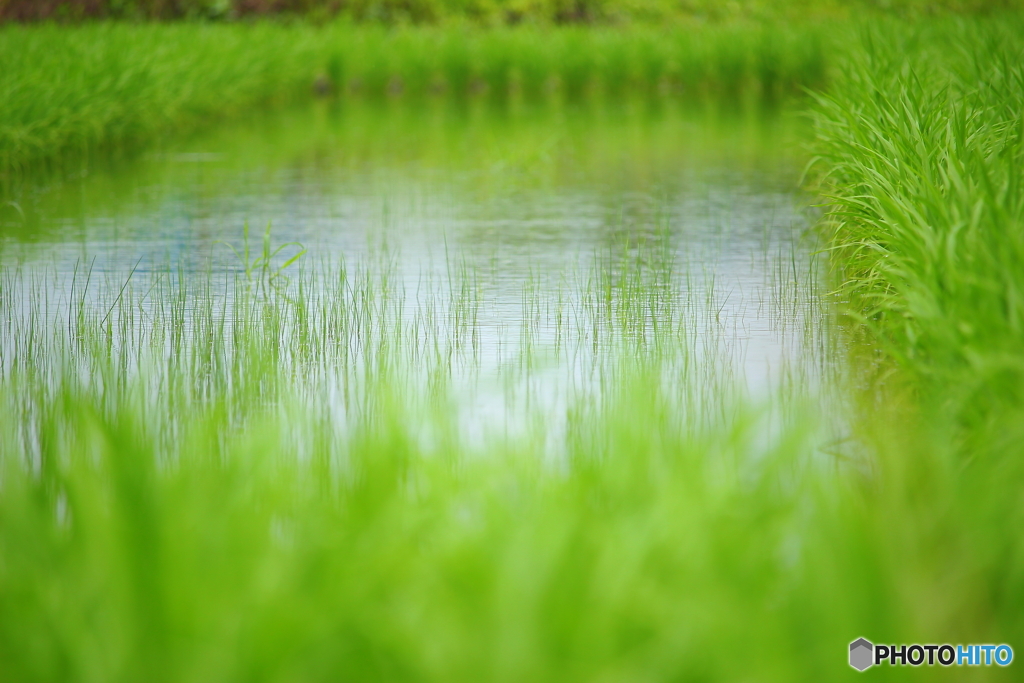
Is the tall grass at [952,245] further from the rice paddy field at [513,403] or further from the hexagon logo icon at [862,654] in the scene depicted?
the hexagon logo icon at [862,654]

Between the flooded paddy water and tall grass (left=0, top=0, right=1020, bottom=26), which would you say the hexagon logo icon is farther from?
tall grass (left=0, top=0, right=1020, bottom=26)

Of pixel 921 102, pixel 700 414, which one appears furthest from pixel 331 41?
pixel 700 414

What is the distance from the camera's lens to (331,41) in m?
15.2

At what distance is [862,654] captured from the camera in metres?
1.54

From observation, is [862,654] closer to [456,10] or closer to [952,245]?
[952,245]

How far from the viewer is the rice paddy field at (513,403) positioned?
1.51 m

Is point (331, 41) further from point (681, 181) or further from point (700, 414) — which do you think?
point (700, 414)

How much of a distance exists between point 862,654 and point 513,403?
1750mm

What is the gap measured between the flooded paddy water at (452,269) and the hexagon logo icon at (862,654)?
0.77 m

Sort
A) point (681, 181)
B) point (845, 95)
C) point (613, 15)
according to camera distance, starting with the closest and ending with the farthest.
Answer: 1. point (845, 95)
2. point (681, 181)
3. point (613, 15)

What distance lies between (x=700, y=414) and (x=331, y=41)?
13347mm

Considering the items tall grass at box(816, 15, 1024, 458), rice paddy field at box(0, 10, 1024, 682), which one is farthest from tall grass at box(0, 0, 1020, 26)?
tall grass at box(816, 15, 1024, 458)

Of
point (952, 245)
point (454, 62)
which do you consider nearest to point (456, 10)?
point (454, 62)

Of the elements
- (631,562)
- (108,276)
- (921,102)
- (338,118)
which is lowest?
(631,562)
